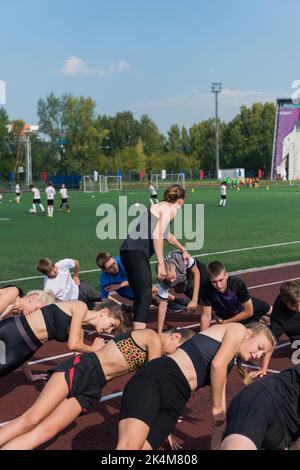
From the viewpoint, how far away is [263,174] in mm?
110812

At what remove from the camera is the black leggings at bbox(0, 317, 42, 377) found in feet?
18.4

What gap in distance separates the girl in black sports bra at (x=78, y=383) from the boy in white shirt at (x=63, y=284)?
3.50 m

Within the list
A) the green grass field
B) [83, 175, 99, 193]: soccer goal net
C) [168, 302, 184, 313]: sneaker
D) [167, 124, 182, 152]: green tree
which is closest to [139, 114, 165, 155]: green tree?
[167, 124, 182, 152]: green tree

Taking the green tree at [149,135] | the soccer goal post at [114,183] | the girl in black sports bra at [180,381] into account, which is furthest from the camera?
the green tree at [149,135]

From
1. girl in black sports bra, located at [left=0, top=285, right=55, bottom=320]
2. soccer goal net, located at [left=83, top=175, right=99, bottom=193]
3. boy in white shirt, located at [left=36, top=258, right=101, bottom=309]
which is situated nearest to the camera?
girl in black sports bra, located at [left=0, top=285, right=55, bottom=320]

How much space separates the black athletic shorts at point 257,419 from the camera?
3.80m

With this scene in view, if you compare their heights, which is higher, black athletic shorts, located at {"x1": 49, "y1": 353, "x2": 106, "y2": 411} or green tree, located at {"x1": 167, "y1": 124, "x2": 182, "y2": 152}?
green tree, located at {"x1": 167, "y1": 124, "x2": 182, "y2": 152}

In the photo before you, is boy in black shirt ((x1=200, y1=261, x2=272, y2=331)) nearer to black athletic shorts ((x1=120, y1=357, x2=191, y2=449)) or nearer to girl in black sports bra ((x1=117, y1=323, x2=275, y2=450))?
girl in black sports bra ((x1=117, y1=323, x2=275, y2=450))

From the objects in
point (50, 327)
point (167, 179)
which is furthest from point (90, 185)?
point (50, 327)

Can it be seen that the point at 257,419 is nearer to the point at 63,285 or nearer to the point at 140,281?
the point at 140,281

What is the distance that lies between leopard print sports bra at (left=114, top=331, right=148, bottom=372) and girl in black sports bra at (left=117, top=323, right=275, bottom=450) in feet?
1.50

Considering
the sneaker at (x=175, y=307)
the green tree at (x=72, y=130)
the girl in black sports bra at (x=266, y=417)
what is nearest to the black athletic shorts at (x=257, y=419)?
the girl in black sports bra at (x=266, y=417)

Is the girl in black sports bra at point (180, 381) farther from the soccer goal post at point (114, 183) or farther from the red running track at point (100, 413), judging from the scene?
the soccer goal post at point (114, 183)
